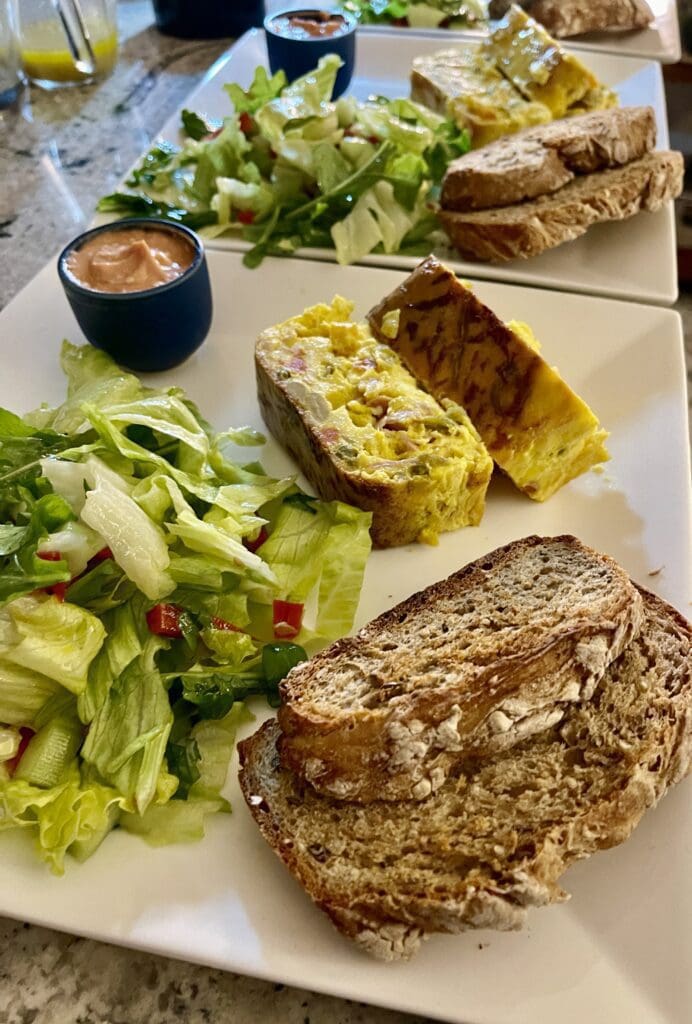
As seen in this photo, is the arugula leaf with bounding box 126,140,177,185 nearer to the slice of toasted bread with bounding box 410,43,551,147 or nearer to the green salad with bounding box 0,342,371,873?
the slice of toasted bread with bounding box 410,43,551,147

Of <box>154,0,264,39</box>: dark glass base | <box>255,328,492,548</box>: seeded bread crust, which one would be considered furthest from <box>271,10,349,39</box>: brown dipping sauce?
<box>255,328,492,548</box>: seeded bread crust

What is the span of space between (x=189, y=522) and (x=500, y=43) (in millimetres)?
3175

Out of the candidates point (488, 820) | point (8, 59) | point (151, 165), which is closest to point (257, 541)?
point (488, 820)

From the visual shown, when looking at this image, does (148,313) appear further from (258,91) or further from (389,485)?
(258,91)

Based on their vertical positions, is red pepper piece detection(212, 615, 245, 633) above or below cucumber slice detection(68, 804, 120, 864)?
above

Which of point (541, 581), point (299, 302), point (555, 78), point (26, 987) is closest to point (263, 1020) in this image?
point (26, 987)

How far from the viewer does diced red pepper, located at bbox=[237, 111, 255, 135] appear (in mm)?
3584

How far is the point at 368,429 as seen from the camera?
228 centimetres

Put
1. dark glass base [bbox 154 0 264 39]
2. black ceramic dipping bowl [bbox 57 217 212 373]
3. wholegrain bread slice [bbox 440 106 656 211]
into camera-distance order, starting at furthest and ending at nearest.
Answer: dark glass base [bbox 154 0 264 39] < wholegrain bread slice [bbox 440 106 656 211] < black ceramic dipping bowl [bbox 57 217 212 373]

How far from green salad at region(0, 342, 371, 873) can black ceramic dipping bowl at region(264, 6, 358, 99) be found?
7.96ft

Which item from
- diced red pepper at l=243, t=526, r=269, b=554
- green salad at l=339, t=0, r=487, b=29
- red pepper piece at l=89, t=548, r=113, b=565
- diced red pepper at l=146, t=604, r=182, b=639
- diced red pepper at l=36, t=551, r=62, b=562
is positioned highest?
green salad at l=339, t=0, r=487, b=29

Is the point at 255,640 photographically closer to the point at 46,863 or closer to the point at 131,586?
the point at 131,586

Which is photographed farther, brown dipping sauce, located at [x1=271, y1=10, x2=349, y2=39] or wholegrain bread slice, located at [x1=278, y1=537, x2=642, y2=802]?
brown dipping sauce, located at [x1=271, y1=10, x2=349, y2=39]

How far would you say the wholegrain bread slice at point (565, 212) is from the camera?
3.01 metres
